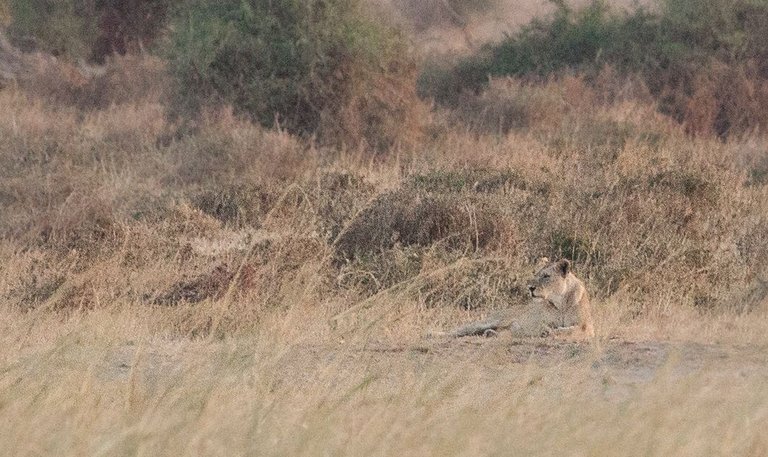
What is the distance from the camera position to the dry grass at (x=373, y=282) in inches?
226

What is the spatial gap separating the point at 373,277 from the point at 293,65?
12.9 meters

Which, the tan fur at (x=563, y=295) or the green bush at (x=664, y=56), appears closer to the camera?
the tan fur at (x=563, y=295)

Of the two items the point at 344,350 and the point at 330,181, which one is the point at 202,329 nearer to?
the point at 344,350

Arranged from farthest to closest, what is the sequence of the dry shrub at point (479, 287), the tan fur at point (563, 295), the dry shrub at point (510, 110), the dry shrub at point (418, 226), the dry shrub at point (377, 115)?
the dry shrub at point (510, 110), the dry shrub at point (377, 115), the dry shrub at point (418, 226), the dry shrub at point (479, 287), the tan fur at point (563, 295)

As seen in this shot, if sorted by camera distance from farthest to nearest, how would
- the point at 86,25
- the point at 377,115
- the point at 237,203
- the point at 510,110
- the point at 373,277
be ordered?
the point at 86,25
the point at 510,110
the point at 377,115
the point at 237,203
the point at 373,277

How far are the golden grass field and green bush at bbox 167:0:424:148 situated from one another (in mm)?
602

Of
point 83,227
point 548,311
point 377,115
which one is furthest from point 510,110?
point 548,311

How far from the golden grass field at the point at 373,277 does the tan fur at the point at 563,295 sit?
34 cm

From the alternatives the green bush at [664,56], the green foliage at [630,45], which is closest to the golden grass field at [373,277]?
the green bush at [664,56]

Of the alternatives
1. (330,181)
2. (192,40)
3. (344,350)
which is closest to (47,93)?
(192,40)

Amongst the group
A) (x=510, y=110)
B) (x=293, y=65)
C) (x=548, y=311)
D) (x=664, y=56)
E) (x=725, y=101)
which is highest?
(x=548, y=311)

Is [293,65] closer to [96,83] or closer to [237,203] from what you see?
[237,203]

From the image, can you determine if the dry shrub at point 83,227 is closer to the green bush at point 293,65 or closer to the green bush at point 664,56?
the green bush at point 293,65

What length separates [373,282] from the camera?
13391mm
